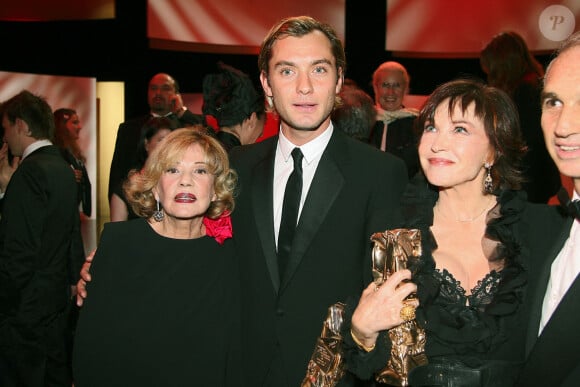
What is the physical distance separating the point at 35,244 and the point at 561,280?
3.11 meters

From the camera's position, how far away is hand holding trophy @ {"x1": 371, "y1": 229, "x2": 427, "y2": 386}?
1.92 metres

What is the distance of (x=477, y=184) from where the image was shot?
2.20m

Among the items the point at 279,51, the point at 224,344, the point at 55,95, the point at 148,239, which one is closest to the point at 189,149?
the point at 148,239

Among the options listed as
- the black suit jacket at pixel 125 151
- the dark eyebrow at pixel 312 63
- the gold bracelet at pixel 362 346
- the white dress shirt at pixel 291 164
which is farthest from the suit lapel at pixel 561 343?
the black suit jacket at pixel 125 151

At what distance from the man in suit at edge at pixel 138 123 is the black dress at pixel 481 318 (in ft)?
8.35

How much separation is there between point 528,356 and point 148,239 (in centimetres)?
160

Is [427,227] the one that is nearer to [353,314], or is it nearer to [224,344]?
[353,314]

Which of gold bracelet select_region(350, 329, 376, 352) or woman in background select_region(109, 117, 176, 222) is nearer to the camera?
gold bracelet select_region(350, 329, 376, 352)

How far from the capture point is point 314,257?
2295 mm

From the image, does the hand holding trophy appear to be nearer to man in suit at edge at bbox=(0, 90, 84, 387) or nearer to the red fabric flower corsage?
the red fabric flower corsage

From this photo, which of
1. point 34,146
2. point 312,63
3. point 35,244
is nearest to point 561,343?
point 312,63

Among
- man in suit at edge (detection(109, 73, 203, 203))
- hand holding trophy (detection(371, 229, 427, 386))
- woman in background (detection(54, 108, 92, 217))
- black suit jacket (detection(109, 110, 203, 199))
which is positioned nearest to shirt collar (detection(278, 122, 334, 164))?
hand holding trophy (detection(371, 229, 427, 386))

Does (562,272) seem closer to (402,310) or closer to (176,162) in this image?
(402,310)

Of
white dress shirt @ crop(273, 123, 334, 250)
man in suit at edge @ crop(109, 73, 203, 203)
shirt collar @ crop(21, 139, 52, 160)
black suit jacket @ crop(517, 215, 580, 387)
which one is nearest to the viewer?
black suit jacket @ crop(517, 215, 580, 387)
